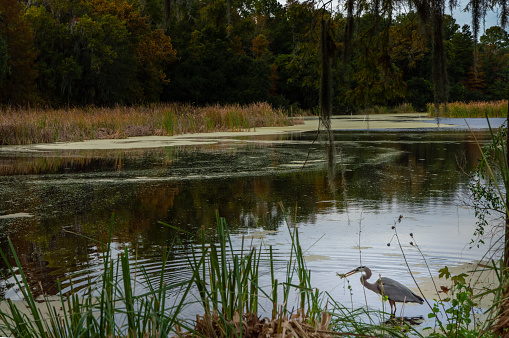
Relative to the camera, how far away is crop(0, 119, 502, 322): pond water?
4793mm

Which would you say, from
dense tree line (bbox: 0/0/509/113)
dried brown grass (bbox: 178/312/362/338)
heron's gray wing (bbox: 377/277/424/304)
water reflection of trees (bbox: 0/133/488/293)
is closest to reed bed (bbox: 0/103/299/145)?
dense tree line (bbox: 0/0/509/113)

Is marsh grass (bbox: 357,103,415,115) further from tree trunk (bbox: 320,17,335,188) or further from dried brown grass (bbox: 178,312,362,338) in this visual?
dried brown grass (bbox: 178,312,362,338)

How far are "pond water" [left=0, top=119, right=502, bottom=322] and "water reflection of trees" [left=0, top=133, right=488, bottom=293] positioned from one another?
0.01 m

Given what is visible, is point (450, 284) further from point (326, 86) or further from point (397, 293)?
point (326, 86)

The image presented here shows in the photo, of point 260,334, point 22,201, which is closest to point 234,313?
point 260,334

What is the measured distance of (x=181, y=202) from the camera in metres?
7.82

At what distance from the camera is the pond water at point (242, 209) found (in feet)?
15.7

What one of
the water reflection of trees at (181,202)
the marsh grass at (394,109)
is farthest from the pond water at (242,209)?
the marsh grass at (394,109)

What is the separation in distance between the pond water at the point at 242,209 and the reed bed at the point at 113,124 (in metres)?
3.98

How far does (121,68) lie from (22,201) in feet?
90.3

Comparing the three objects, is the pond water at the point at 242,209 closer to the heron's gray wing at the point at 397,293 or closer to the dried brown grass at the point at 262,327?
the heron's gray wing at the point at 397,293

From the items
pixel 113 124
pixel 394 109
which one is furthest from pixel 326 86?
pixel 394 109

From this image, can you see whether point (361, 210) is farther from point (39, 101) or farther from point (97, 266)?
point (39, 101)

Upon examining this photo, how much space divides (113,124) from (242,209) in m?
14.5
